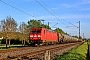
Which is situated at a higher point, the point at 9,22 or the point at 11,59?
the point at 9,22

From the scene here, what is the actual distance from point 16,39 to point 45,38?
24.2 metres

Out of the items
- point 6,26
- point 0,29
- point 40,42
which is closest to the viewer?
point 40,42

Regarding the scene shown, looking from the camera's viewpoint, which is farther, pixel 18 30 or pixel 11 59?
pixel 18 30

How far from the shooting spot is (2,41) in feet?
221

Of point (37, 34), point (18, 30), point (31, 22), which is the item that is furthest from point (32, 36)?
point (31, 22)

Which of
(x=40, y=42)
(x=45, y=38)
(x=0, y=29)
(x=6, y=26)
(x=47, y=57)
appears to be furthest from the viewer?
(x=0, y=29)

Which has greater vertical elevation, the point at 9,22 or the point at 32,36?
the point at 9,22

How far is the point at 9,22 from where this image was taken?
57.4 meters

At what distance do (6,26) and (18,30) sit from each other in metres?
13.7

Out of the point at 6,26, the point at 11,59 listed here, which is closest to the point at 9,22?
the point at 6,26

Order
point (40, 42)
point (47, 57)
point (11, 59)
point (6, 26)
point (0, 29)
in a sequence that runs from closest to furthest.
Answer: point (47, 57) → point (11, 59) → point (40, 42) → point (6, 26) → point (0, 29)

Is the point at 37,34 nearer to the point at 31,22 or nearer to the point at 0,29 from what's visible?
the point at 0,29

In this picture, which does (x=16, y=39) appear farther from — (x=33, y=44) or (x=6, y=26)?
(x=33, y=44)

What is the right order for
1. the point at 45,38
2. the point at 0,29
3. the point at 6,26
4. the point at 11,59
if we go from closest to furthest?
the point at 11,59
the point at 45,38
the point at 6,26
the point at 0,29
